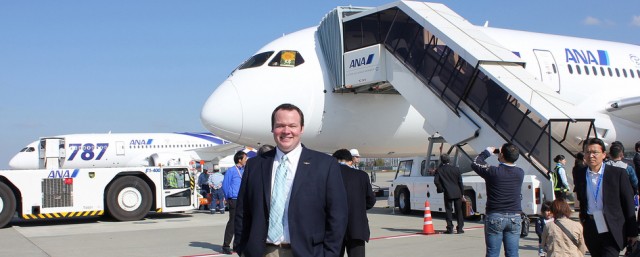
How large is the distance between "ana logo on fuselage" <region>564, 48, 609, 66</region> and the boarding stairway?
3719 millimetres

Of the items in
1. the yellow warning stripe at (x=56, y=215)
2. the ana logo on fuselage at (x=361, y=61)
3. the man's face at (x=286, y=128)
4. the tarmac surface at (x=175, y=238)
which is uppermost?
the ana logo on fuselage at (x=361, y=61)

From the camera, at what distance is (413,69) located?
13.9 m

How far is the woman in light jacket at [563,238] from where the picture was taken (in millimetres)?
5625

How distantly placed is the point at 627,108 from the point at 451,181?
6.80 metres

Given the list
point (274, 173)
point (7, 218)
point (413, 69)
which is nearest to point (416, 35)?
point (413, 69)

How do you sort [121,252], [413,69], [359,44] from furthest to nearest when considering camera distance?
[359,44]
[413,69]
[121,252]

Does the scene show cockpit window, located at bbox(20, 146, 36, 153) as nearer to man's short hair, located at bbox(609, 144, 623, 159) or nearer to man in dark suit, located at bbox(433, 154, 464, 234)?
man in dark suit, located at bbox(433, 154, 464, 234)

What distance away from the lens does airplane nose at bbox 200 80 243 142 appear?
13938 mm

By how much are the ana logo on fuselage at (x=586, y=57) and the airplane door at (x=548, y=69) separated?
0.59 metres

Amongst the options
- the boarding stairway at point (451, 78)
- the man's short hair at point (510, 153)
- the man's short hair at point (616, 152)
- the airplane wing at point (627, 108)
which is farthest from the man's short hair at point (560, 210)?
the airplane wing at point (627, 108)

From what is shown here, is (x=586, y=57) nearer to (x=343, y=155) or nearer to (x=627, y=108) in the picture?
(x=627, y=108)

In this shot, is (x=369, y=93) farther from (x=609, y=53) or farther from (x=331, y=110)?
(x=609, y=53)

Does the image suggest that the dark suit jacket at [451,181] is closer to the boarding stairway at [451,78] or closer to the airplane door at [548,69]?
the boarding stairway at [451,78]

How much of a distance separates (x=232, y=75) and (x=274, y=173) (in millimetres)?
11074
